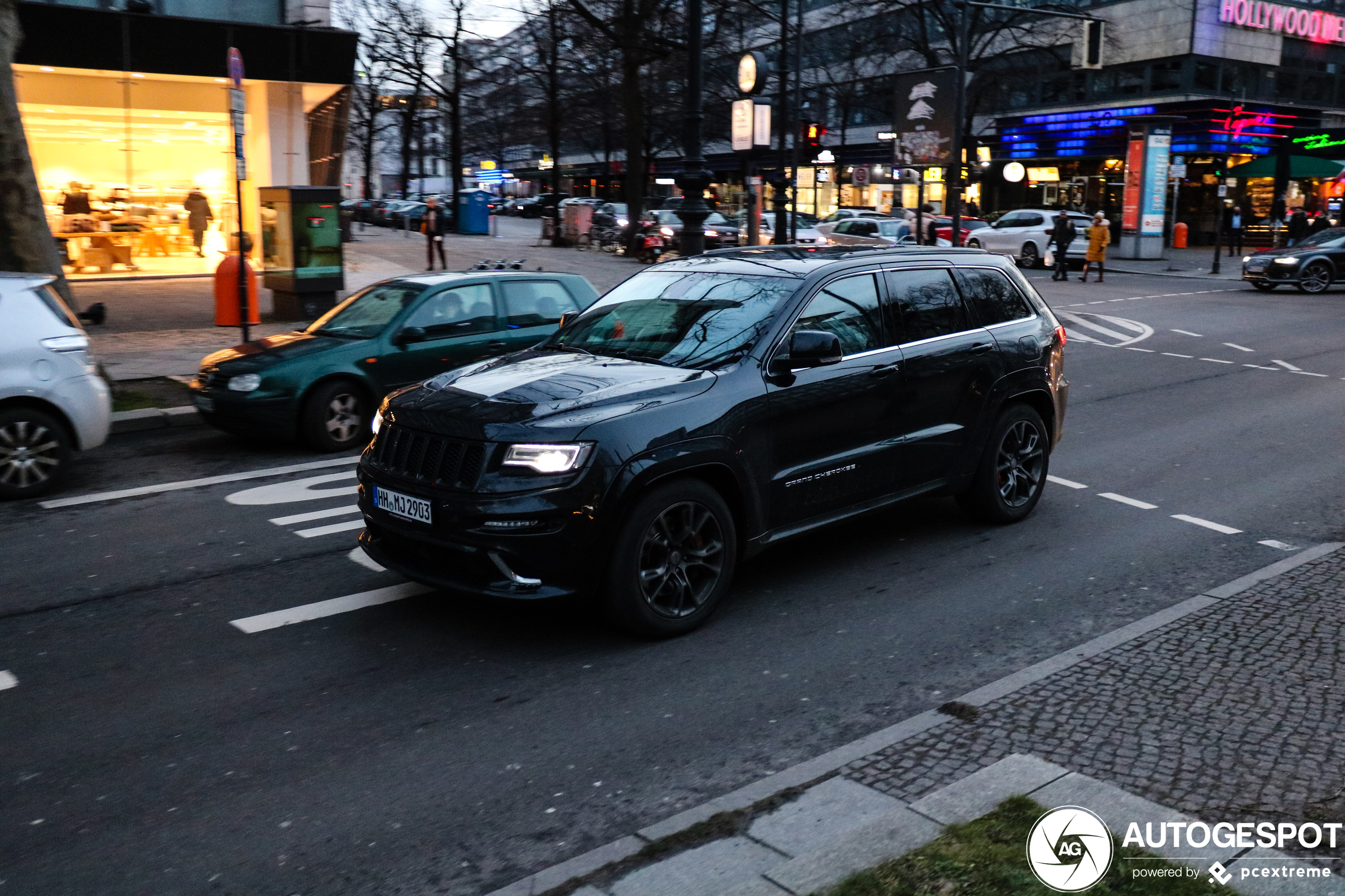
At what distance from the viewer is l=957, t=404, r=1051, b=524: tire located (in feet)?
24.8

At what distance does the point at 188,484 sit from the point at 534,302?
351 centimetres

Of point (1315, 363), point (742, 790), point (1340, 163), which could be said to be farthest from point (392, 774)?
point (1340, 163)

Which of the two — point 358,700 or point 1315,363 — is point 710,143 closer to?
point 1315,363

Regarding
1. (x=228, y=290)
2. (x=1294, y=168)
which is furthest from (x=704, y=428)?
(x=1294, y=168)

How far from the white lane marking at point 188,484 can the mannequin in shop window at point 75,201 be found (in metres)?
18.6

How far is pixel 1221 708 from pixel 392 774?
3253mm

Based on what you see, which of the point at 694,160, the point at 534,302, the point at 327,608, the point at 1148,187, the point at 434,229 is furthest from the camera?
the point at 1148,187

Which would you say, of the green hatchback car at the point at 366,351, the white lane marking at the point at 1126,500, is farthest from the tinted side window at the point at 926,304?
the green hatchback car at the point at 366,351

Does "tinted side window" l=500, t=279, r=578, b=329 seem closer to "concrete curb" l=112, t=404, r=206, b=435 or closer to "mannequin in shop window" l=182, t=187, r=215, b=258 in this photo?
"concrete curb" l=112, t=404, r=206, b=435

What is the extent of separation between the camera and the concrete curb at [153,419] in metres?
10.9

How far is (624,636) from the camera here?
5777 mm

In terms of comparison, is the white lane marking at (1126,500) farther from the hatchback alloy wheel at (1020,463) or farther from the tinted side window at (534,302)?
the tinted side window at (534,302)

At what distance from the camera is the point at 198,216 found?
2706 centimetres

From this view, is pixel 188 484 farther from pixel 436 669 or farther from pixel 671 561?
pixel 671 561
